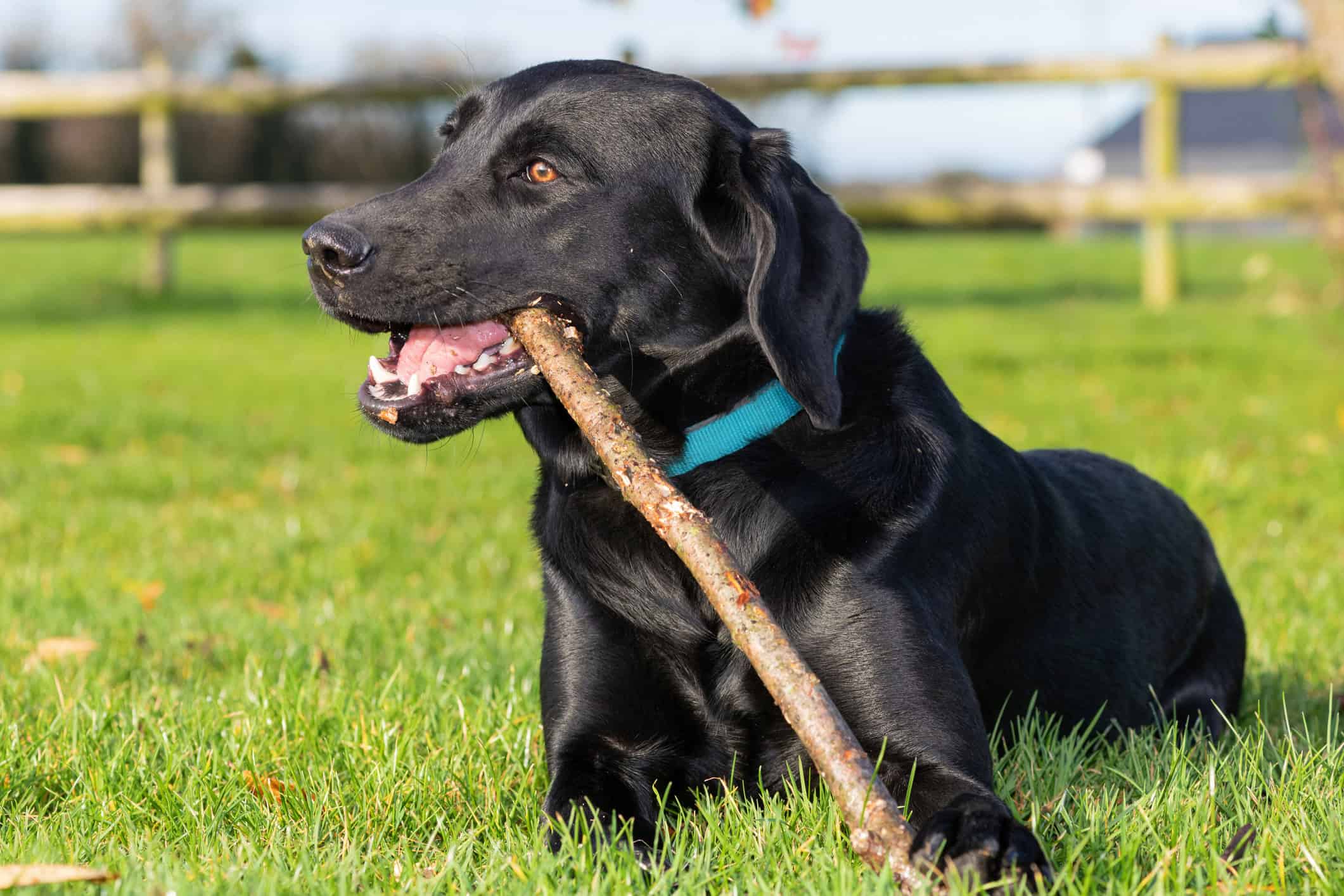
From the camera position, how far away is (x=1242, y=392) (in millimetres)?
8812

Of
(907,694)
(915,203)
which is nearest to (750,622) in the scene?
(907,694)

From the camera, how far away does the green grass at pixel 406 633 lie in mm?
2256

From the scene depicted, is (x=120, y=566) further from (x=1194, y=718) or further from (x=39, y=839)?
(x=1194, y=718)

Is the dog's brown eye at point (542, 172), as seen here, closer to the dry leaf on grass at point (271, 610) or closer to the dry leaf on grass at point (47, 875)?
the dry leaf on grass at point (47, 875)

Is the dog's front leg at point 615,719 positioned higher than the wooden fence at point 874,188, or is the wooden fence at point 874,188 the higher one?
the dog's front leg at point 615,719

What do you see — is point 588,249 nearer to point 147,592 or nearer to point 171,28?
point 147,592

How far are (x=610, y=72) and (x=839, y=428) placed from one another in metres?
0.87

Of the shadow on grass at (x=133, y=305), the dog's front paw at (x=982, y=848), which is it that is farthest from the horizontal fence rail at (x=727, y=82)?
the dog's front paw at (x=982, y=848)

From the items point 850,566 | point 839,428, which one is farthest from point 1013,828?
point 839,428

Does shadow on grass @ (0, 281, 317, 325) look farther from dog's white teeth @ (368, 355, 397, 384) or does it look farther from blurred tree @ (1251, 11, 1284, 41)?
dog's white teeth @ (368, 355, 397, 384)

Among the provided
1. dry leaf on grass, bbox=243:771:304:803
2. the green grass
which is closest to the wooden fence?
the green grass

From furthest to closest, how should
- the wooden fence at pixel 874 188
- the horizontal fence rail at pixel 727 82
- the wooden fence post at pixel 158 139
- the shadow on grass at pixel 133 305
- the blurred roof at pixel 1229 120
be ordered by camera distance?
1. the blurred roof at pixel 1229 120
2. the wooden fence post at pixel 158 139
3. the shadow on grass at pixel 133 305
4. the horizontal fence rail at pixel 727 82
5. the wooden fence at pixel 874 188

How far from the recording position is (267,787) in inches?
105

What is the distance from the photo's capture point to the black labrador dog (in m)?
2.57
